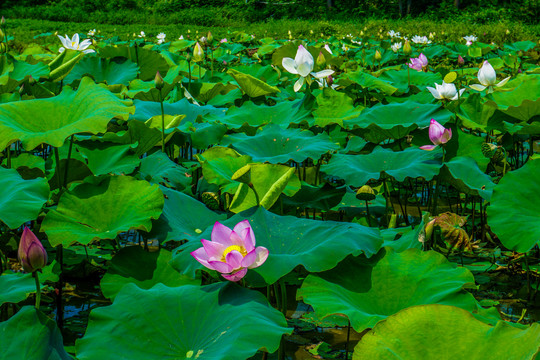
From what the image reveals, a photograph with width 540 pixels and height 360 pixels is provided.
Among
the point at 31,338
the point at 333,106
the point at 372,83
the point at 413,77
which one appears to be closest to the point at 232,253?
the point at 31,338

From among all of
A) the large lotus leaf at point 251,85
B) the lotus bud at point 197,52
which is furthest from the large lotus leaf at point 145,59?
the large lotus leaf at point 251,85

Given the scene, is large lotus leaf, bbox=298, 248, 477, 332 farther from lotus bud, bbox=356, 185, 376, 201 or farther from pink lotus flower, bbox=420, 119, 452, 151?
pink lotus flower, bbox=420, 119, 452, 151

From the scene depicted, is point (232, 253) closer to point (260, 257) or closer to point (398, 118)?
point (260, 257)

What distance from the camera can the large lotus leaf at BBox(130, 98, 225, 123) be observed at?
2.43m

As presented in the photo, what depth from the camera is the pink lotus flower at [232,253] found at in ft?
3.39

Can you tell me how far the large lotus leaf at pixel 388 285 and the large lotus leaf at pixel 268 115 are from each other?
121 cm

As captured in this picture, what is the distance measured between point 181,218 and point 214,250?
1.71ft

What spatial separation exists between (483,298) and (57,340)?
4.85ft

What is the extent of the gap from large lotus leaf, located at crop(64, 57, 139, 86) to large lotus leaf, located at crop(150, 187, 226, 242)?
1741 mm

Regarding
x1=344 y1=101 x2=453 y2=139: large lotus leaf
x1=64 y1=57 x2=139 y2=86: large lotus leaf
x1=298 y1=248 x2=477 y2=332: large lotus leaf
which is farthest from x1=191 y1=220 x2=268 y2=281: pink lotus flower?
x1=64 y1=57 x2=139 y2=86: large lotus leaf

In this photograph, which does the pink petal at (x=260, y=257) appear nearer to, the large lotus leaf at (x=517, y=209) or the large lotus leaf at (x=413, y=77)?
the large lotus leaf at (x=517, y=209)

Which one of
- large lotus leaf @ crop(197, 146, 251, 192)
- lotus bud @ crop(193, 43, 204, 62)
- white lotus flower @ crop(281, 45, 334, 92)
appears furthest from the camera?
lotus bud @ crop(193, 43, 204, 62)

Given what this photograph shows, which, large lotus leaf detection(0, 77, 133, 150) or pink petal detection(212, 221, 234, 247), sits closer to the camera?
pink petal detection(212, 221, 234, 247)

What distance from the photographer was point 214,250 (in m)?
1.08
